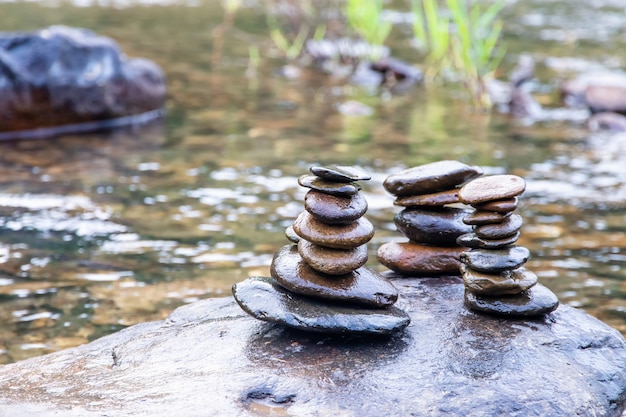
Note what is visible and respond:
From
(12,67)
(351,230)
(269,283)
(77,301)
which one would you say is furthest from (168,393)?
(12,67)

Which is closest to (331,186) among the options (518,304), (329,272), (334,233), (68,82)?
(334,233)

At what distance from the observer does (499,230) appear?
137 inches

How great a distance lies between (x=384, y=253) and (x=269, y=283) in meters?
0.80

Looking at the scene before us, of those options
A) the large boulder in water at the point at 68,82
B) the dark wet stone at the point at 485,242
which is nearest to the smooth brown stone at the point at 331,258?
the dark wet stone at the point at 485,242

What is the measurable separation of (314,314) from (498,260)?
0.82m

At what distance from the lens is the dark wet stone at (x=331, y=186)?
130 inches

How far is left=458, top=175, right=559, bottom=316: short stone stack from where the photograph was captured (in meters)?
3.42

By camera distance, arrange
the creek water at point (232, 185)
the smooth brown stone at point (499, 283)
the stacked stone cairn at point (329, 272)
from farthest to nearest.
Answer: the creek water at point (232, 185) < the smooth brown stone at point (499, 283) < the stacked stone cairn at point (329, 272)

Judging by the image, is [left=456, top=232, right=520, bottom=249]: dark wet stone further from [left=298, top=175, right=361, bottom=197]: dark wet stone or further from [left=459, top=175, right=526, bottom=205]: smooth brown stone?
[left=298, top=175, right=361, bottom=197]: dark wet stone

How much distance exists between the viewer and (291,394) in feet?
9.50

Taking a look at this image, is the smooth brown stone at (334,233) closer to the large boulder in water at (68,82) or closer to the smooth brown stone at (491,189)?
Answer: the smooth brown stone at (491,189)

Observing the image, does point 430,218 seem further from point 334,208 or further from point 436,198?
point 334,208

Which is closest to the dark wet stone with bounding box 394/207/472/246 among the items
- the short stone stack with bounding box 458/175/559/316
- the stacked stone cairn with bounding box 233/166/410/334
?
the short stone stack with bounding box 458/175/559/316

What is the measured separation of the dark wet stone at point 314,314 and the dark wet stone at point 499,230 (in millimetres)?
504
